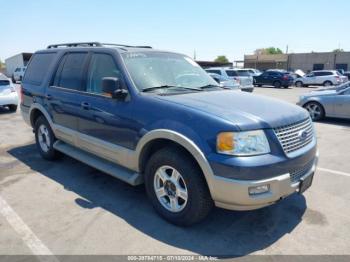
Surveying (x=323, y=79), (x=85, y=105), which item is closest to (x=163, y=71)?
(x=85, y=105)

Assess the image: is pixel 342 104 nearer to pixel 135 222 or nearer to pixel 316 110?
pixel 316 110

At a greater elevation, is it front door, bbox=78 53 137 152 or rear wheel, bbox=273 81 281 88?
front door, bbox=78 53 137 152

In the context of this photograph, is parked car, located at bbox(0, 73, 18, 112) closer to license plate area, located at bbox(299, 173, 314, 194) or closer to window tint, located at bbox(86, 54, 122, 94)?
window tint, located at bbox(86, 54, 122, 94)

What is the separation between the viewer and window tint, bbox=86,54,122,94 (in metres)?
4.20

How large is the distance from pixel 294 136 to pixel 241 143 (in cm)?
71

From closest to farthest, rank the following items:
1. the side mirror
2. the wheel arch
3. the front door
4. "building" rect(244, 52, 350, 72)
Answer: the wheel arch
the side mirror
the front door
"building" rect(244, 52, 350, 72)

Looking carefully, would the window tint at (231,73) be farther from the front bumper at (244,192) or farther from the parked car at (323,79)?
the front bumper at (244,192)

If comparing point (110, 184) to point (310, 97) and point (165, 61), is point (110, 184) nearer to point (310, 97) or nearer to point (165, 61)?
point (165, 61)

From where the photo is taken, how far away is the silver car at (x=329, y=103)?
959 centimetres

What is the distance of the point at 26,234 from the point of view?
3.33 meters

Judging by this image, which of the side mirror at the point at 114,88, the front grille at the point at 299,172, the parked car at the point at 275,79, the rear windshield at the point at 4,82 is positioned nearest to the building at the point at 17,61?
the parked car at the point at 275,79

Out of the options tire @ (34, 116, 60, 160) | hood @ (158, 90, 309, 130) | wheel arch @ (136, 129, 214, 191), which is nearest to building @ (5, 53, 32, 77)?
tire @ (34, 116, 60, 160)

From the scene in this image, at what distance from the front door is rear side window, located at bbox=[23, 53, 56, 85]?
A: 4.93 ft

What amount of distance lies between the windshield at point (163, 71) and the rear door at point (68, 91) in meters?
0.97
